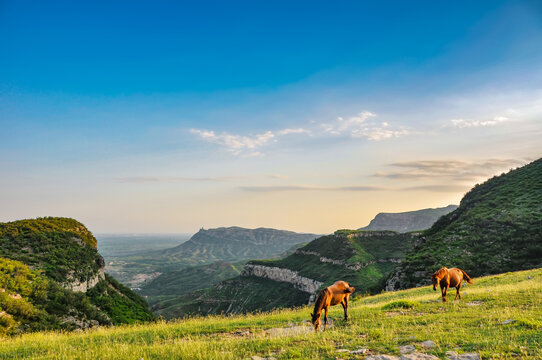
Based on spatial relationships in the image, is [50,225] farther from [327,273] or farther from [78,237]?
[327,273]

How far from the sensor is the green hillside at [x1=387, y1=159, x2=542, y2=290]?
116ft

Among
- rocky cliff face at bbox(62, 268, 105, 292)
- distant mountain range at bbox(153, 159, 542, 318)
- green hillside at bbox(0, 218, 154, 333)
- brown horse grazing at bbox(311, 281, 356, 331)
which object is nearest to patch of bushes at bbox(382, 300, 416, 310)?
brown horse grazing at bbox(311, 281, 356, 331)

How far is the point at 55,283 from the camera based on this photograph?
3519 centimetres

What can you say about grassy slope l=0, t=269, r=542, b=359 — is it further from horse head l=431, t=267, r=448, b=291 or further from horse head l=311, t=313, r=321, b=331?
horse head l=431, t=267, r=448, b=291

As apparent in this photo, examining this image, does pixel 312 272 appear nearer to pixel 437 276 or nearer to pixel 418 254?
pixel 418 254

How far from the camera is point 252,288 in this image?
157000 millimetres

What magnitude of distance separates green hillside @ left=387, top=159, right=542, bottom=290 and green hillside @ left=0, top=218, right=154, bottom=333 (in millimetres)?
45969

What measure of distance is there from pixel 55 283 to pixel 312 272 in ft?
376

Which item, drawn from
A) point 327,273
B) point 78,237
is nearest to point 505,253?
point 78,237

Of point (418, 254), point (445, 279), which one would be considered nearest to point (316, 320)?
point (445, 279)

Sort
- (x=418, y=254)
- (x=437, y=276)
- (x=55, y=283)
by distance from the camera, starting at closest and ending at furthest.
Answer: (x=437, y=276) < (x=55, y=283) < (x=418, y=254)

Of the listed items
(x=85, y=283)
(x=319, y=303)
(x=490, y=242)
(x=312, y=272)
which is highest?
(x=319, y=303)

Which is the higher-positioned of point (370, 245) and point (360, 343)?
point (360, 343)

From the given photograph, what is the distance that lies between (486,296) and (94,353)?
61.7 ft
